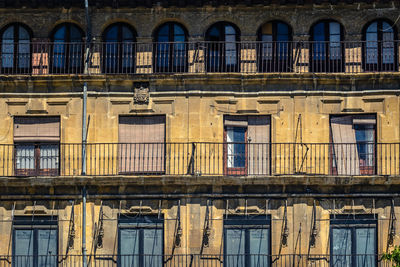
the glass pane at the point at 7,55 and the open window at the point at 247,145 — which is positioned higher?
the glass pane at the point at 7,55

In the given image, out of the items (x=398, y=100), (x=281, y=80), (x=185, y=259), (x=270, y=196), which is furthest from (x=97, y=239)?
(x=398, y=100)

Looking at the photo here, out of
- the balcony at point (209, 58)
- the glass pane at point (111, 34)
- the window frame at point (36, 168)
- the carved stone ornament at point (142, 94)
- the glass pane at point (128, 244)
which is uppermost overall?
the glass pane at point (111, 34)

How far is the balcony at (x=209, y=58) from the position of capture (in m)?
35.5

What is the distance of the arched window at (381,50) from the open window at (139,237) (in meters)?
8.67

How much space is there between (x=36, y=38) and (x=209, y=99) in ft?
20.2

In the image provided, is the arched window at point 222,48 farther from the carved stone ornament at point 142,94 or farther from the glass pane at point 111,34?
the glass pane at point 111,34

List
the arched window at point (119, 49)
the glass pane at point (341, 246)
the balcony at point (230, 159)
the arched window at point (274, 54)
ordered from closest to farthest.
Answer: the glass pane at point (341, 246), the balcony at point (230, 159), the arched window at point (274, 54), the arched window at point (119, 49)

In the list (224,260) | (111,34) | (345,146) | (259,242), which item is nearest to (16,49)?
(111,34)

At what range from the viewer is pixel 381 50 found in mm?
35562

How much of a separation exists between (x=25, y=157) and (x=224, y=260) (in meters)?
7.40

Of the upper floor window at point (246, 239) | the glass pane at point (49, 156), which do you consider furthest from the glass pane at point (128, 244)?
the glass pane at point (49, 156)

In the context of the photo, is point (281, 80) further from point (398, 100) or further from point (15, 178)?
point (15, 178)

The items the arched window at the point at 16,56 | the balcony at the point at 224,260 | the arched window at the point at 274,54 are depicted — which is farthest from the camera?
the arched window at the point at 16,56

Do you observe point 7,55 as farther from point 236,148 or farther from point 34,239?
point 236,148
